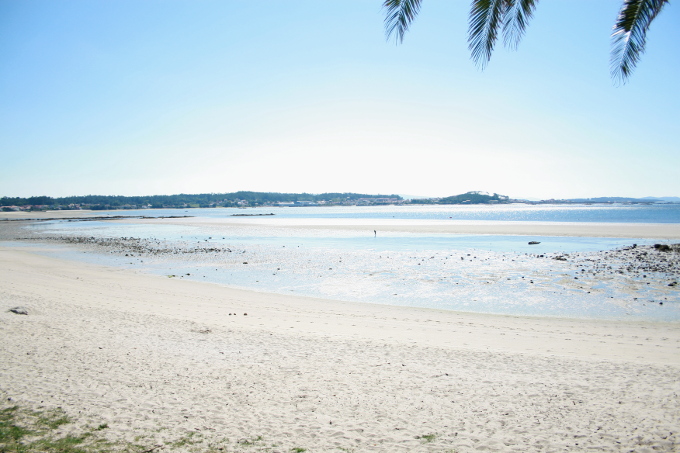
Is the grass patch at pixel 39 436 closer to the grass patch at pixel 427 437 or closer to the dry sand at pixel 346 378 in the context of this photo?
the dry sand at pixel 346 378

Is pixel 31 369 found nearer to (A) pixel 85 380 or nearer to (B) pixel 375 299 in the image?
(A) pixel 85 380

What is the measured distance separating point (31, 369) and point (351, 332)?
23.9ft

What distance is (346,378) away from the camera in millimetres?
7828

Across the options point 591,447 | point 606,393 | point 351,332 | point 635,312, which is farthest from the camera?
point 635,312

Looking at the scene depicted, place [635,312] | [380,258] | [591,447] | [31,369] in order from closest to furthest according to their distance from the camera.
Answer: [591,447] < [31,369] < [635,312] < [380,258]

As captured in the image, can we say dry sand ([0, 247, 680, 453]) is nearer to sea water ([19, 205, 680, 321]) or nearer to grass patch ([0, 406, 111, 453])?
grass patch ([0, 406, 111, 453])

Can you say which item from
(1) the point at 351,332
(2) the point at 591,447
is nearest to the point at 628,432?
(2) the point at 591,447

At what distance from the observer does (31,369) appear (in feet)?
25.4

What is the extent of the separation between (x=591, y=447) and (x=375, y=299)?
12.1 meters

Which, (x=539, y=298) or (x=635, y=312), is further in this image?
(x=539, y=298)

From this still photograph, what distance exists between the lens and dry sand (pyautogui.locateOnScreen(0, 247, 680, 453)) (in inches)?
224

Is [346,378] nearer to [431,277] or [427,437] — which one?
[427,437]

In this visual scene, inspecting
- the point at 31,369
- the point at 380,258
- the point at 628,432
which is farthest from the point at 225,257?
the point at 628,432

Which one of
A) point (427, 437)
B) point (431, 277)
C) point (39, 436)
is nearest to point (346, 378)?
point (427, 437)
